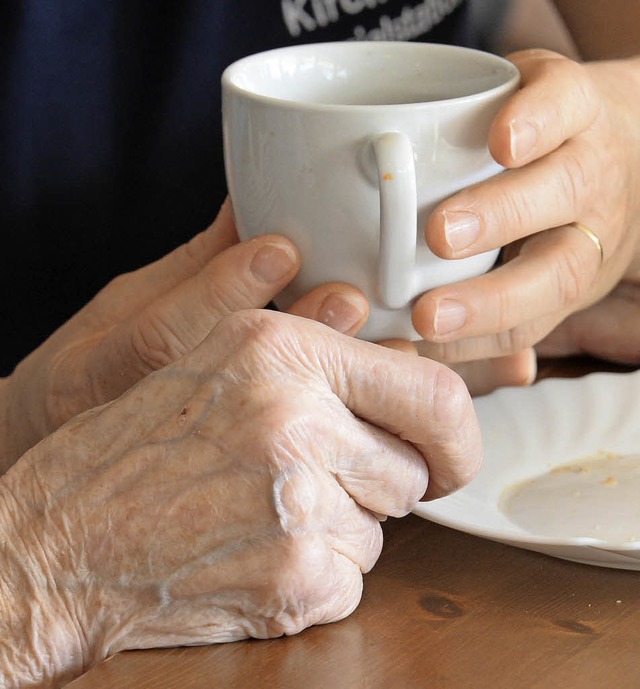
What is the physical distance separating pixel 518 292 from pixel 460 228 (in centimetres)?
11

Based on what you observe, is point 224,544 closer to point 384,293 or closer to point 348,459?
point 348,459

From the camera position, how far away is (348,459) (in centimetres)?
48

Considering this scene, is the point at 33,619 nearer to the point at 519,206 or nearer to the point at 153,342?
the point at 153,342

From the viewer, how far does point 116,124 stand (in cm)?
102

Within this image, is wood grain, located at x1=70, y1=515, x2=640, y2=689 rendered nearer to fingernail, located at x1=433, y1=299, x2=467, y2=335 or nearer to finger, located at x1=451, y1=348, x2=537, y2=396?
fingernail, located at x1=433, y1=299, x2=467, y2=335

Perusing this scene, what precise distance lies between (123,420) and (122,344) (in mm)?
160

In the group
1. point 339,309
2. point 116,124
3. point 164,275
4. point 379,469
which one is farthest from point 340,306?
point 116,124

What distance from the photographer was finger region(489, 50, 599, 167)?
0.54m

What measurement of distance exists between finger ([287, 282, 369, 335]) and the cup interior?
0.44 ft

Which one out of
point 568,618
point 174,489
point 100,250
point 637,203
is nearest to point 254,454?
point 174,489

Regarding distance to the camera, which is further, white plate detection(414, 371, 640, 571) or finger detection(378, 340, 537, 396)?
finger detection(378, 340, 537, 396)

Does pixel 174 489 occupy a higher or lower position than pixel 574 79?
lower

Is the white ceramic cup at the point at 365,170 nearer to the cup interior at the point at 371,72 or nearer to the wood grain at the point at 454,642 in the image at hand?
the cup interior at the point at 371,72

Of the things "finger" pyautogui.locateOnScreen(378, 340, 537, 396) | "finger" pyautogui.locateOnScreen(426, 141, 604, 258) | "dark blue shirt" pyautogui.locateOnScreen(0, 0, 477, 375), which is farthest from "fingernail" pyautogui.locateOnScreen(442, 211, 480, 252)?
"dark blue shirt" pyautogui.locateOnScreen(0, 0, 477, 375)
